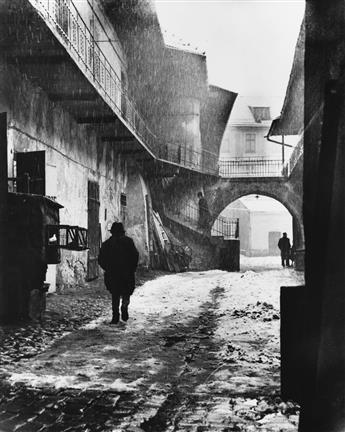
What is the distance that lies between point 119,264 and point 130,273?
198 millimetres

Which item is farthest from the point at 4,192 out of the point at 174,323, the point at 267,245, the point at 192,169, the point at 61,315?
the point at 267,245

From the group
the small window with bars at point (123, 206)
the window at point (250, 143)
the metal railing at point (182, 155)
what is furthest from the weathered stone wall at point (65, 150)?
the window at point (250, 143)

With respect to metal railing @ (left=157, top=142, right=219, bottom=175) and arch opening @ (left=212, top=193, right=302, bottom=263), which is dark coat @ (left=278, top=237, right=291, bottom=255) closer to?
metal railing @ (left=157, top=142, right=219, bottom=175)

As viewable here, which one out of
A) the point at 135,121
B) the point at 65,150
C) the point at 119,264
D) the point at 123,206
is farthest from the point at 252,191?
the point at 119,264

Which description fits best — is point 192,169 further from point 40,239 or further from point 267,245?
point 267,245

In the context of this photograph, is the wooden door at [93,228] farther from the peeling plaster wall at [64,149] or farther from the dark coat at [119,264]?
the dark coat at [119,264]

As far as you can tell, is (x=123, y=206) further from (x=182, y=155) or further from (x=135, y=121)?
(x=182, y=155)

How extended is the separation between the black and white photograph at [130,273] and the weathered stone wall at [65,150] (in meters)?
0.05

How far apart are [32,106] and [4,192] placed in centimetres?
318

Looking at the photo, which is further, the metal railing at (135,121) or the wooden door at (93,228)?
the metal railing at (135,121)

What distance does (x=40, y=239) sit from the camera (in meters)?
7.19

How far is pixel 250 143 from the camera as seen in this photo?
4000 cm

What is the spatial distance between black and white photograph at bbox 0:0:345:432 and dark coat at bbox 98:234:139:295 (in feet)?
0.07

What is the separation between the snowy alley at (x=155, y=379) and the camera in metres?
3.47
